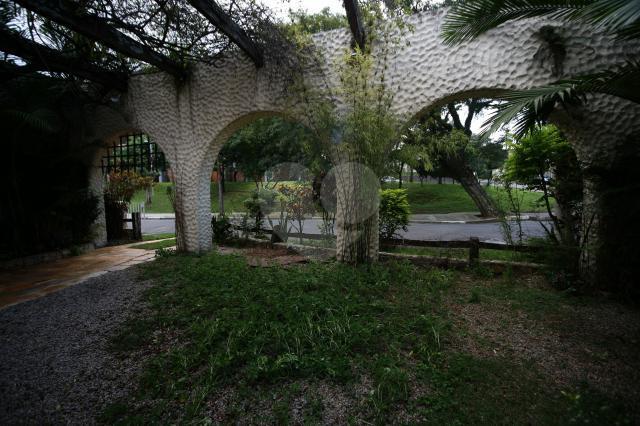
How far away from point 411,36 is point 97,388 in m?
4.14

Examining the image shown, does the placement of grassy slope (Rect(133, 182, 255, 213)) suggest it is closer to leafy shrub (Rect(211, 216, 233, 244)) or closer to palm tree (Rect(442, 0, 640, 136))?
leafy shrub (Rect(211, 216, 233, 244))

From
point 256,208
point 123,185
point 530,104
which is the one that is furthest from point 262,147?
point 530,104

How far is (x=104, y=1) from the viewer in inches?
131

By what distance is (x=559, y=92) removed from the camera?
228 cm

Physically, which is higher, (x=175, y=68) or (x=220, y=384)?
(x=175, y=68)

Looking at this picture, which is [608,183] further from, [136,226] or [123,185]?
[123,185]

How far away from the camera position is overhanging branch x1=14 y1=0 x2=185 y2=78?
2963mm

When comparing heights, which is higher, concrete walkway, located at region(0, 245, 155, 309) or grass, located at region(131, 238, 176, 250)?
grass, located at region(131, 238, 176, 250)

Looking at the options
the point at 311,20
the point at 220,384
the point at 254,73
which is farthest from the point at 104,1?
the point at 311,20

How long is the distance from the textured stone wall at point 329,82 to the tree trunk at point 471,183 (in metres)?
6.73

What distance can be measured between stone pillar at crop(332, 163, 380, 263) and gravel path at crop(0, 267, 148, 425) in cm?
233

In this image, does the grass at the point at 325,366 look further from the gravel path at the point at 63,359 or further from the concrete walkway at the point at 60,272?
the concrete walkway at the point at 60,272

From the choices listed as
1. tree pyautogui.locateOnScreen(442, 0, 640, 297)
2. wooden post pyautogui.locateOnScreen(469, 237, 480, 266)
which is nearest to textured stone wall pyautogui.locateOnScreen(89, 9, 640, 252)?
tree pyautogui.locateOnScreen(442, 0, 640, 297)

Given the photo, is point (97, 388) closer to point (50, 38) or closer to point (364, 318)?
point (364, 318)
